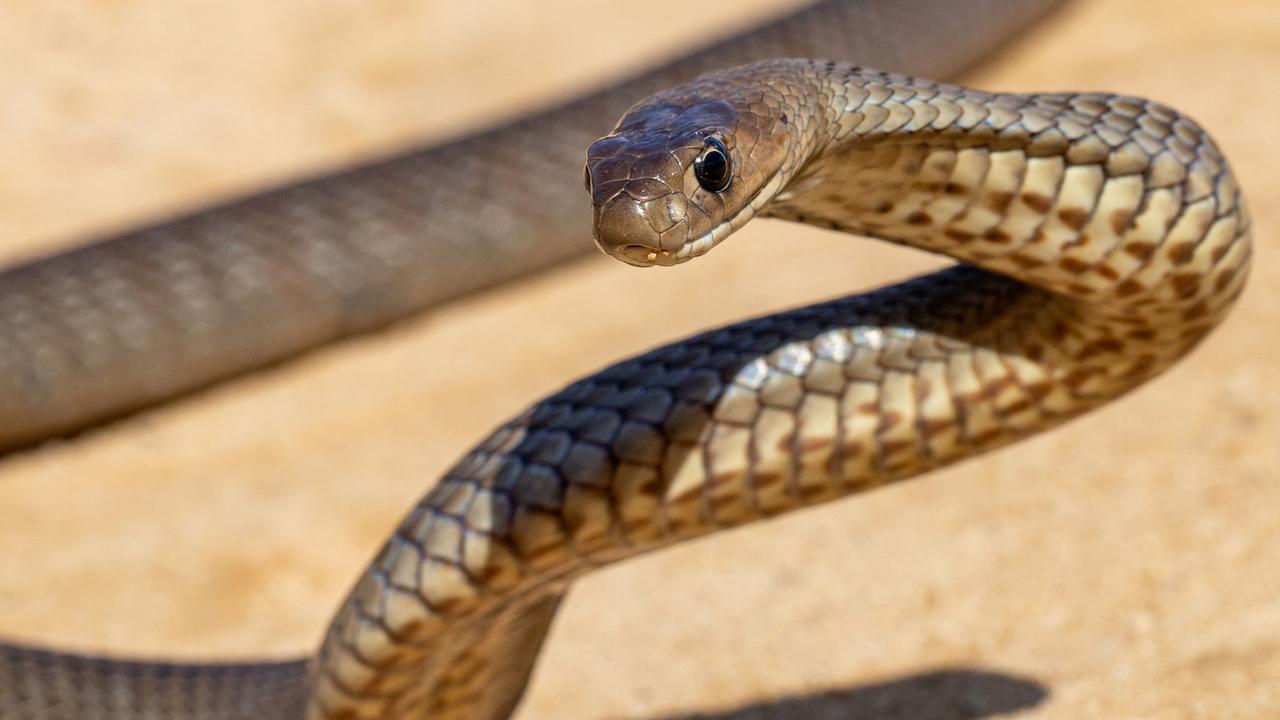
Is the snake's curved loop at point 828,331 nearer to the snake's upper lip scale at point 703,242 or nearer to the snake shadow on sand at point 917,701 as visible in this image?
the snake's upper lip scale at point 703,242

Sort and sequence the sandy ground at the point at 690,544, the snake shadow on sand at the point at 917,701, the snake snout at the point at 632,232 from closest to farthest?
1. the snake snout at the point at 632,232
2. the snake shadow on sand at the point at 917,701
3. the sandy ground at the point at 690,544

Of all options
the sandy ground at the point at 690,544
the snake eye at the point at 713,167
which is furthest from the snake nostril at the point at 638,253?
the sandy ground at the point at 690,544

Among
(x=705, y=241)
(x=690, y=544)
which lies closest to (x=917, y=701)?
(x=690, y=544)

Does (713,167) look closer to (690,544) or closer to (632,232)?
(632,232)

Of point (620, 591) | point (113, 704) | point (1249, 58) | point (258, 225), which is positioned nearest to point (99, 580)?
point (113, 704)

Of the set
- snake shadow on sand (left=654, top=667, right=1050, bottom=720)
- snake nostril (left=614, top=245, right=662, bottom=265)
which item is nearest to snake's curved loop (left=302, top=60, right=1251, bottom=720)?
snake nostril (left=614, top=245, right=662, bottom=265)

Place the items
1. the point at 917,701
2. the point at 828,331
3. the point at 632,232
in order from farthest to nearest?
the point at 917,701, the point at 828,331, the point at 632,232

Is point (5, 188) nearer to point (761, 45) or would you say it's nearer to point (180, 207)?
point (180, 207)
